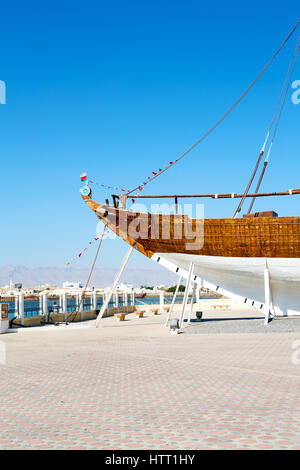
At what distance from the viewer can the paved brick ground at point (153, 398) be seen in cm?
450

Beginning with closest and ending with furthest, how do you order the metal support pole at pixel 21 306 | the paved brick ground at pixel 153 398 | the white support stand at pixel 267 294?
1. the paved brick ground at pixel 153 398
2. the white support stand at pixel 267 294
3. the metal support pole at pixel 21 306

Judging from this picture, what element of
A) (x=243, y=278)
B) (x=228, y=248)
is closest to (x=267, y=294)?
(x=243, y=278)

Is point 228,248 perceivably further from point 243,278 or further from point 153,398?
point 153,398

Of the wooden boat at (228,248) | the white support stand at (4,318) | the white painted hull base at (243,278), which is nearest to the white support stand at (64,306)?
the white support stand at (4,318)

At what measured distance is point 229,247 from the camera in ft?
63.0

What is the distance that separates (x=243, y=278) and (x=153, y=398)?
47.2 feet

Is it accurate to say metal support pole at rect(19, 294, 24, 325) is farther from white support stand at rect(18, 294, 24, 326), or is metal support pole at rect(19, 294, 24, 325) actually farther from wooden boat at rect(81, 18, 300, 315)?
wooden boat at rect(81, 18, 300, 315)

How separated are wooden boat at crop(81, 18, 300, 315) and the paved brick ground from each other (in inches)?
276

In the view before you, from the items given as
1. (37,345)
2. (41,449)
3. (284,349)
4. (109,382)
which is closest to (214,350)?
(284,349)

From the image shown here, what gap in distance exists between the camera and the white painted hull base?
765 inches

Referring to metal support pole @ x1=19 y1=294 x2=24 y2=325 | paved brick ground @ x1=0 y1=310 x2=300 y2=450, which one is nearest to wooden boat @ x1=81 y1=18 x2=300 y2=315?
metal support pole @ x1=19 y1=294 x2=24 y2=325

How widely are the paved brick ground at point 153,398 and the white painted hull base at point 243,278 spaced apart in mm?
7242

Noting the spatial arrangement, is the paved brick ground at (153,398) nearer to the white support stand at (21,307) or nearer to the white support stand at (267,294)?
the white support stand at (267,294)

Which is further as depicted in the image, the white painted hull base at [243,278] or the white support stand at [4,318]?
the white painted hull base at [243,278]
